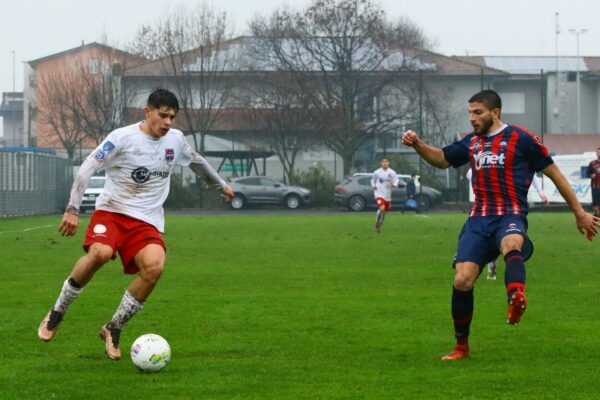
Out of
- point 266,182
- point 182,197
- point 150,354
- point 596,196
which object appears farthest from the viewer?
point 182,197

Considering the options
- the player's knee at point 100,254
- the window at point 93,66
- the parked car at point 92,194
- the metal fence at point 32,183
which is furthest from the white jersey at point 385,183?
the window at point 93,66

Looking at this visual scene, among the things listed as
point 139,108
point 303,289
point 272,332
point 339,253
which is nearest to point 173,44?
point 139,108

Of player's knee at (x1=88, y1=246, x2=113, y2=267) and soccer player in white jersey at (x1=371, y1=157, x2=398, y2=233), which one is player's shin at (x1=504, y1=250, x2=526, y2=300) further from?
soccer player in white jersey at (x1=371, y1=157, x2=398, y2=233)

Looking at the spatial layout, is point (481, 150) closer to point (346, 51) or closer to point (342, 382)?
point (342, 382)

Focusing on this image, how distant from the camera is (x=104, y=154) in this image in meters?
9.20

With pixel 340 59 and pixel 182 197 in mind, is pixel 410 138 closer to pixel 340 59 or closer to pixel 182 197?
pixel 182 197

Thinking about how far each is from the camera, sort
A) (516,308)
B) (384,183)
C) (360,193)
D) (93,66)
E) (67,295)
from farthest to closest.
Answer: (93,66)
(360,193)
(384,183)
(67,295)
(516,308)

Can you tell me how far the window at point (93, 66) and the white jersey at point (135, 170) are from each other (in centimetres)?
5876

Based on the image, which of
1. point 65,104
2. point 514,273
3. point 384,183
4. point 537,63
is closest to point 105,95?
point 65,104

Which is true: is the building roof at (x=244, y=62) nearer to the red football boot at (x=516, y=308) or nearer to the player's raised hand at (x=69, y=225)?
the player's raised hand at (x=69, y=225)

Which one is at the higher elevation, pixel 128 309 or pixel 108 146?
pixel 108 146

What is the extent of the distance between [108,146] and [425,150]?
2.44 metres

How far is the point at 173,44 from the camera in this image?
2576 inches

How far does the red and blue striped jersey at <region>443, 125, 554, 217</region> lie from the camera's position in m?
9.08
